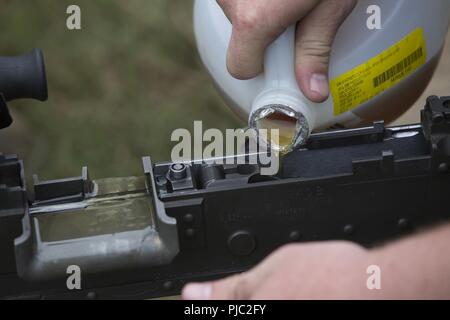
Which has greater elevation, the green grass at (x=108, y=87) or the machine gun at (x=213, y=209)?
the green grass at (x=108, y=87)

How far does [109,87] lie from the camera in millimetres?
1732

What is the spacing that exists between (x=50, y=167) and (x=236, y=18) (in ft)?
3.41

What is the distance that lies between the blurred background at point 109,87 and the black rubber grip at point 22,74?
0.88 metres

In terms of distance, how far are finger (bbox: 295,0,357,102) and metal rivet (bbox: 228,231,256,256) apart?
0.16m

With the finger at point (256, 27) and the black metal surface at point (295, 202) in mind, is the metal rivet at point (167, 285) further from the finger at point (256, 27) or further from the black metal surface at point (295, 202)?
the finger at point (256, 27)

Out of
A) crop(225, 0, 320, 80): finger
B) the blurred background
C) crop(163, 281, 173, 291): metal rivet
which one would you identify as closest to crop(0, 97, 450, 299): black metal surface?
crop(163, 281, 173, 291): metal rivet

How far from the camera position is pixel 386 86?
3.02 feet

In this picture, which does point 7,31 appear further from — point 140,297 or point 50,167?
point 140,297

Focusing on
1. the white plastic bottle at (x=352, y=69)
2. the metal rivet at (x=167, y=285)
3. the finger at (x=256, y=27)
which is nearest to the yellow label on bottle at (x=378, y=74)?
the white plastic bottle at (x=352, y=69)

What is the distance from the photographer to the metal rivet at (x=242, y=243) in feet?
2.60

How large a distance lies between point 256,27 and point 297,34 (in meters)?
0.05

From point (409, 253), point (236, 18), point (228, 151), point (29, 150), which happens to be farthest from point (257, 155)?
point (29, 150)

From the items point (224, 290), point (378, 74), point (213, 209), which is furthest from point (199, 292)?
point (378, 74)

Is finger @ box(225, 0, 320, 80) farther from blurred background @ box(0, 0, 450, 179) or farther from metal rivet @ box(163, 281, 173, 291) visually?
blurred background @ box(0, 0, 450, 179)
